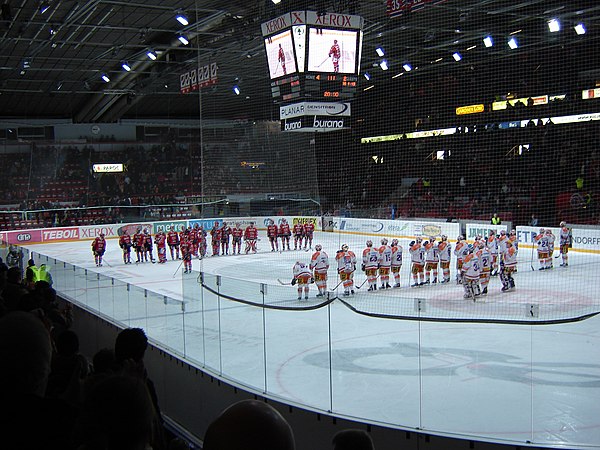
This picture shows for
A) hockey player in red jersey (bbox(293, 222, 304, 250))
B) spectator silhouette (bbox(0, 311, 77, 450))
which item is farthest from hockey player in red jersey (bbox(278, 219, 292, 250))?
spectator silhouette (bbox(0, 311, 77, 450))

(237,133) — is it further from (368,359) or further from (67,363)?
(67,363)

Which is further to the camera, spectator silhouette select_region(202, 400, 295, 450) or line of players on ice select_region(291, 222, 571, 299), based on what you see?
line of players on ice select_region(291, 222, 571, 299)

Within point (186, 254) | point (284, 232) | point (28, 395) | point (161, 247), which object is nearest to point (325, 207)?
point (284, 232)

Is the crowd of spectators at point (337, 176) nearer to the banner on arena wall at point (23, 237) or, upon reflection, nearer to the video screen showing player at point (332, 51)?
the banner on arena wall at point (23, 237)

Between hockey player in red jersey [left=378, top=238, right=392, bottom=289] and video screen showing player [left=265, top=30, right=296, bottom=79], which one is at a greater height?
video screen showing player [left=265, top=30, right=296, bottom=79]

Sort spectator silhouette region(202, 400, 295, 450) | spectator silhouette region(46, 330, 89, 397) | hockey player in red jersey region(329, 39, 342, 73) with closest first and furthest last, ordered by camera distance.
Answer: spectator silhouette region(202, 400, 295, 450) < spectator silhouette region(46, 330, 89, 397) < hockey player in red jersey region(329, 39, 342, 73)

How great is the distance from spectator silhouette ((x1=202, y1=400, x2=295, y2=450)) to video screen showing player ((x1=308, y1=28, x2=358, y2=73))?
12991mm

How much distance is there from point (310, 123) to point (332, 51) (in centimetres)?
196

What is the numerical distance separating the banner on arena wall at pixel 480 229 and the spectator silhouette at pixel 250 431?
2173cm

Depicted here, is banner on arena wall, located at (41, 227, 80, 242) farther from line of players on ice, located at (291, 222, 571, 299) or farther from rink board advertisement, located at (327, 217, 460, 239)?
line of players on ice, located at (291, 222, 571, 299)

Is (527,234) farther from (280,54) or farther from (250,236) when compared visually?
(280,54)

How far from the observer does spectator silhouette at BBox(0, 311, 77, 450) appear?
1679mm

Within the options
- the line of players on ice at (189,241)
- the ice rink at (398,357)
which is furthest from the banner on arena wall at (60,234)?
the ice rink at (398,357)

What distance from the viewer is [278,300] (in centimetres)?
745
